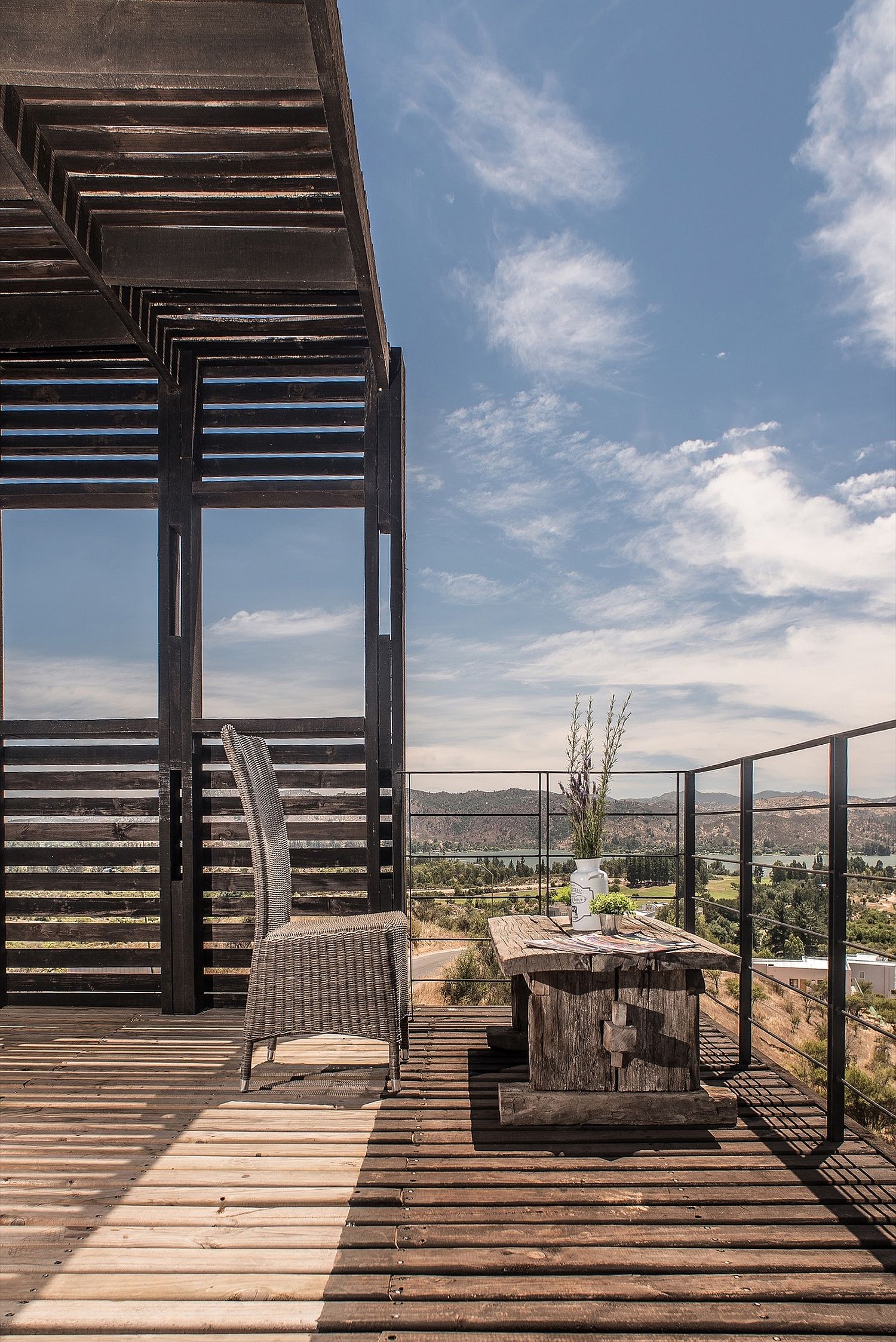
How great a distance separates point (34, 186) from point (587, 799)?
2657 millimetres

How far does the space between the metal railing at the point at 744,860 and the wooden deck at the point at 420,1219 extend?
0.25m

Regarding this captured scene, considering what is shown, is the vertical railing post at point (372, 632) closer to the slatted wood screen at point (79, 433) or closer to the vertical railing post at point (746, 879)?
the slatted wood screen at point (79, 433)

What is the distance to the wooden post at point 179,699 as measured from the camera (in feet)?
12.6

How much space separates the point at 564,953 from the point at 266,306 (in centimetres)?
288

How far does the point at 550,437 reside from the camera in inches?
971

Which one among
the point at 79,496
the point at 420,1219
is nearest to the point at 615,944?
the point at 420,1219

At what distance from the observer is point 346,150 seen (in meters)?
2.52

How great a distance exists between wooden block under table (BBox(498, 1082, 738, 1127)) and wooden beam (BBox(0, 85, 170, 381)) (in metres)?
3.06

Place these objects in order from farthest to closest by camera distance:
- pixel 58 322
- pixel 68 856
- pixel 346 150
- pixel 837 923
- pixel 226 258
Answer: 1. pixel 68 856
2. pixel 58 322
3. pixel 226 258
4. pixel 346 150
5. pixel 837 923

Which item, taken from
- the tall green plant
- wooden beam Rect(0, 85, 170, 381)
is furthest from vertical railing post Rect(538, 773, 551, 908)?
wooden beam Rect(0, 85, 170, 381)

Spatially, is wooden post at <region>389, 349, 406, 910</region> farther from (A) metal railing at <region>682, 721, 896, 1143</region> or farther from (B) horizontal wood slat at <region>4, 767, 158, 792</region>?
(A) metal railing at <region>682, 721, 896, 1143</region>

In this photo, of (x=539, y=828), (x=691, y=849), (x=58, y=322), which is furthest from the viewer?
(x=539, y=828)

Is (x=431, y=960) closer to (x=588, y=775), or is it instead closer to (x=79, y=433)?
(x=79, y=433)

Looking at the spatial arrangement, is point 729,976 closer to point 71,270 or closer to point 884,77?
point 71,270
